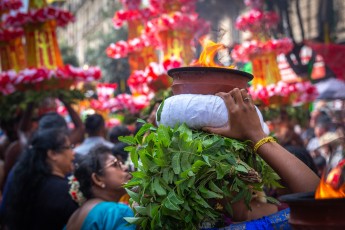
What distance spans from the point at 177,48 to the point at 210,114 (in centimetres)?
540

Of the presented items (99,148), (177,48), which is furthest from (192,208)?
(177,48)

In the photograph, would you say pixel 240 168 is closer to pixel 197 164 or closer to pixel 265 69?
pixel 197 164

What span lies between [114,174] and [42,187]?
2.79 feet

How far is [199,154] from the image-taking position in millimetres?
2586

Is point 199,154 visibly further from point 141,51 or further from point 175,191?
point 141,51

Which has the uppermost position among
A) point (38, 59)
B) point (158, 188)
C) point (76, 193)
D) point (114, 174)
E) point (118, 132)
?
point (38, 59)

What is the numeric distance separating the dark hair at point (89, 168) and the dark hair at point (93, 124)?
9.36 ft

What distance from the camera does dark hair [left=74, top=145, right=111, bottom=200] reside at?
411 cm

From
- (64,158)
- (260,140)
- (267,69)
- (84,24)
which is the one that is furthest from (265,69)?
(84,24)

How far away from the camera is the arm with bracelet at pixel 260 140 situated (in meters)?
2.38

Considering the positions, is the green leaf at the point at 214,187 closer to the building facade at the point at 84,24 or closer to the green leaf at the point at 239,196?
the green leaf at the point at 239,196

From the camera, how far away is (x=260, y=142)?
8.26ft

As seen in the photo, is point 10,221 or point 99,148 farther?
point 10,221

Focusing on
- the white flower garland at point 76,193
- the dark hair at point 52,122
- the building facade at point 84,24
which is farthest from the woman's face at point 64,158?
the building facade at point 84,24
